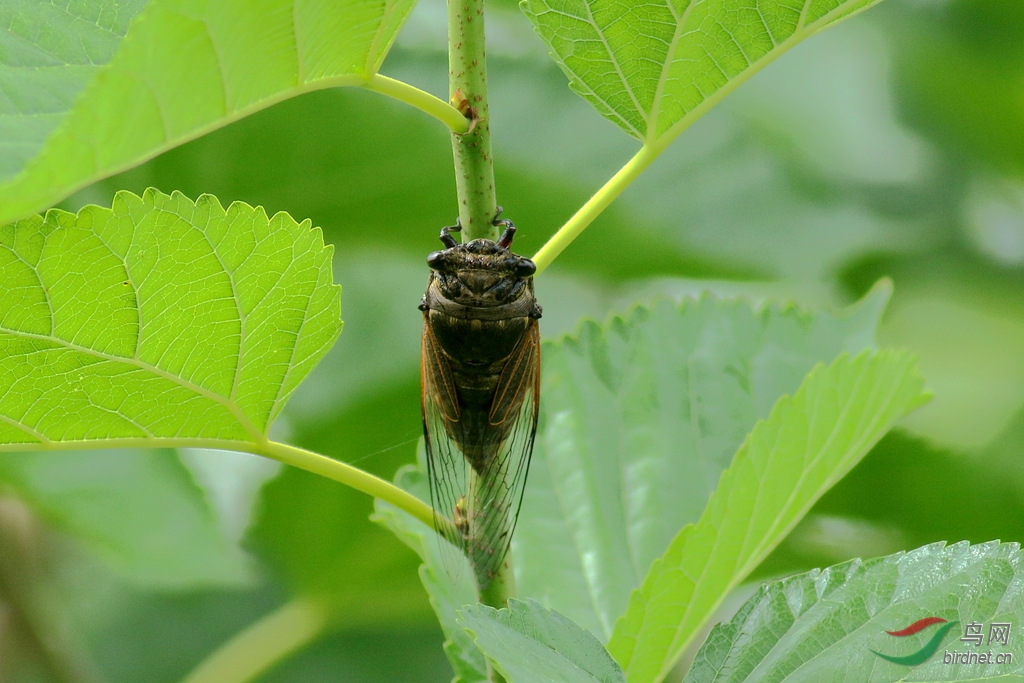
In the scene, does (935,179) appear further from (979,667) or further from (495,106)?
(979,667)

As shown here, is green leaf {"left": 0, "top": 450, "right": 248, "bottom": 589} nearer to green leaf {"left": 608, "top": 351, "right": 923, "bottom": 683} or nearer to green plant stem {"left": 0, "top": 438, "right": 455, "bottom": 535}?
green plant stem {"left": 0, "top": 438, "right": 455, "bottom": 535}

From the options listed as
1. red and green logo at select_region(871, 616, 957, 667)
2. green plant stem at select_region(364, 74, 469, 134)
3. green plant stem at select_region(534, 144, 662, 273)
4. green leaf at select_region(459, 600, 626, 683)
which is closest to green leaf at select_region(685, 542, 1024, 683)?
red and green logo at select_region(871, 616, 957, 667)

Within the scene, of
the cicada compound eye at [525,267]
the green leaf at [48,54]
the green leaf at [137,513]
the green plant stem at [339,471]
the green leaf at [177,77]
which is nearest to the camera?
the green leaf at [177,77]

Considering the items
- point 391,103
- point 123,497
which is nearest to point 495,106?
point 391,103

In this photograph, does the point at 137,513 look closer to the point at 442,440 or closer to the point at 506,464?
the point at 442,440

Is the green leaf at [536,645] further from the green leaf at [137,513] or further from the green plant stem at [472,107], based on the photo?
the green leaf at [137,513]

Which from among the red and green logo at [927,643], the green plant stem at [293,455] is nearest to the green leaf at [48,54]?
the green plant stem at [293,455]
